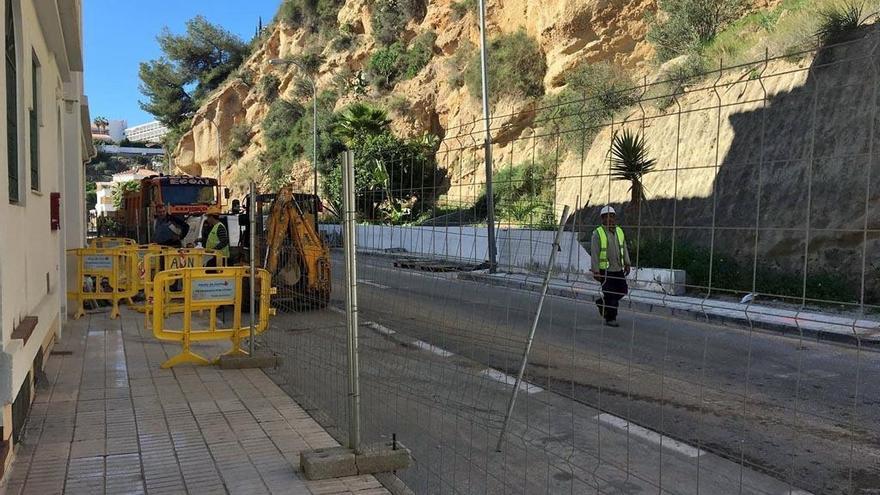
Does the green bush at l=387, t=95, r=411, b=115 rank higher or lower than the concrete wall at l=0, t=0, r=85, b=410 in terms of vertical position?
higher

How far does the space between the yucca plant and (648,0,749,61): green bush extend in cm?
901

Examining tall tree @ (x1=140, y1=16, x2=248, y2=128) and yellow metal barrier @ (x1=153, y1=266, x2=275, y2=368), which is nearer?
yellow metal barrier @ (x1=153, y1=266, x2=275, y2=368)

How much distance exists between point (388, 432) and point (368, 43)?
4709 centimetres

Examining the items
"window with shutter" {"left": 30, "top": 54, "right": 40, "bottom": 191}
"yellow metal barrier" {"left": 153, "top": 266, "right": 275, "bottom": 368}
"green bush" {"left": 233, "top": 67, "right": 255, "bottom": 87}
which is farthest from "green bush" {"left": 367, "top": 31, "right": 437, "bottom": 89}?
"window with shutter" {"left": 30, "top": 54, "right": 40, "bottom": 191}

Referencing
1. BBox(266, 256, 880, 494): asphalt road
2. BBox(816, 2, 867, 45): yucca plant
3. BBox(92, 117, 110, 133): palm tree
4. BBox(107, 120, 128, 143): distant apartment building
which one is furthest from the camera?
BBox(107, 120, 128, 143): distant apartment building

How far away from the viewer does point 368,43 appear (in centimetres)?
4966

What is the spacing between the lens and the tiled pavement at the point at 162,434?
4438 mm

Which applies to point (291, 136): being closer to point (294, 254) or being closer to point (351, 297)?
point (294, 254)

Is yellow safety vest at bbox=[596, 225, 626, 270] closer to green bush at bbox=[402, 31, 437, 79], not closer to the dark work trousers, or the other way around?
the dark work trousers

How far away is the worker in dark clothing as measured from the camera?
18678 mm

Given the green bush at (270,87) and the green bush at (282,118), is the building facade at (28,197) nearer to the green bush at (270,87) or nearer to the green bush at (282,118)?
the green bush at (282,118)

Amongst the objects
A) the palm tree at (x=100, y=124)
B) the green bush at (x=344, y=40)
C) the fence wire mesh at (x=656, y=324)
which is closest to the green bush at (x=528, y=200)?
the fence wire mesh at (x=656, y=324)

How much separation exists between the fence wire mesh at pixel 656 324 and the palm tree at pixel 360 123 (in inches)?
1141

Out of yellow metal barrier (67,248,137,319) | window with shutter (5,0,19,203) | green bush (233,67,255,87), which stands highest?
green bush (233,67,255,87)
